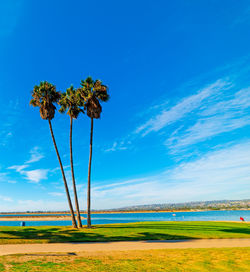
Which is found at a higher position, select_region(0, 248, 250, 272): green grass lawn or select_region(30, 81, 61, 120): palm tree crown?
select_region(30, 81, 61, 120): palm tree crown

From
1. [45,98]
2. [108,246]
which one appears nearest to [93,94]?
[45,98]

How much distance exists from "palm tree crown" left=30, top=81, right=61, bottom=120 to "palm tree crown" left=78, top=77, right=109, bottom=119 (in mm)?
4432

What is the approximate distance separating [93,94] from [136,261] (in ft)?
83.1

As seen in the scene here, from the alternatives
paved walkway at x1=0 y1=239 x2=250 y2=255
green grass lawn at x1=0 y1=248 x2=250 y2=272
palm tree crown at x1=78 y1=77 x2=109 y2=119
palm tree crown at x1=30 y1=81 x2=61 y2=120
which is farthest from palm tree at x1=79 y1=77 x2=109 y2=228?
green grass lawn at x1=0 y1=248 x2=250 y2=272

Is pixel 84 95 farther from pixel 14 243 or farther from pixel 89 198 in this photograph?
pixel 14 243

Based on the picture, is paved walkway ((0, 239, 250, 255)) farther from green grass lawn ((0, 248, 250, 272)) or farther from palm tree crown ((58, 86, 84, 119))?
palm tree crown ((58, 86, 84, 119))

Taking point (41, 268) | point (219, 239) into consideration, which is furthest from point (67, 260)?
point (219, 239)

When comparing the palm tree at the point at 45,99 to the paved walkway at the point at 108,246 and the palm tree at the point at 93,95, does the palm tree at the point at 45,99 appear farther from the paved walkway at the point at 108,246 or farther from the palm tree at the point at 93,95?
the paved walkway at the point at 108,246

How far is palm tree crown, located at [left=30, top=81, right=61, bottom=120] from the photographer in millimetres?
31388

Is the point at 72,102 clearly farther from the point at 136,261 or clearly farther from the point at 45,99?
the point at 136,261

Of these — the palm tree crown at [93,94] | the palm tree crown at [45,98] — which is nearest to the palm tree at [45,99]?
the palm tree crown at [45,98]

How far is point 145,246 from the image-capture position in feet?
53.6

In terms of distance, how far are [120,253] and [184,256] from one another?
4213mm

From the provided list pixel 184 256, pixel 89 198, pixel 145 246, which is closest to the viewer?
pixel 184 256
